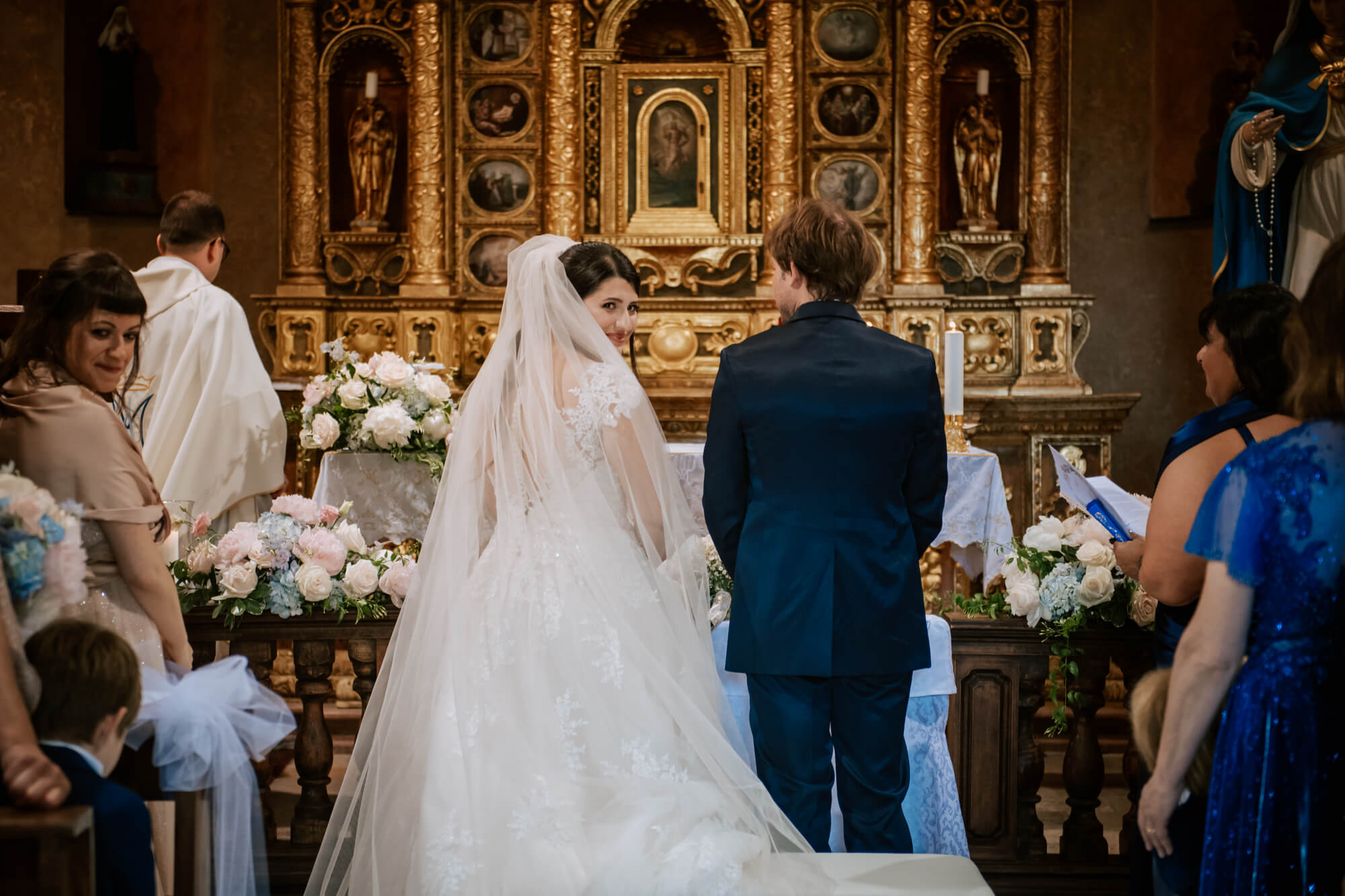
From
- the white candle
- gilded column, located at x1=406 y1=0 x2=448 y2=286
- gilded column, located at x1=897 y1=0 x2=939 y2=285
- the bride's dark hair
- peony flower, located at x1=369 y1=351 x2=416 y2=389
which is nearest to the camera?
the bride's dark hair

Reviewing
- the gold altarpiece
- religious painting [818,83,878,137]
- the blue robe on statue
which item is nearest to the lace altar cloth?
the blue robe on statue

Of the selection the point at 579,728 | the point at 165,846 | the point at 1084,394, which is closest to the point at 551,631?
the point at 579,728

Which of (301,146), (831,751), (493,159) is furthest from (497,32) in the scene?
(831,751)

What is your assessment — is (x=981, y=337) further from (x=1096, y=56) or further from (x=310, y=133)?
(x=310, y=133)

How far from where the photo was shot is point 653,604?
276cm

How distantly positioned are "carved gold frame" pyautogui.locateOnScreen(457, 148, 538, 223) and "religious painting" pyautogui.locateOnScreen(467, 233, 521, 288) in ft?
0.38

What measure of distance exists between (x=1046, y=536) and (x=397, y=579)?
5.87ft

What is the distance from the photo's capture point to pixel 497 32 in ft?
25.5

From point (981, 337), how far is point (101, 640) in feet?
20.7

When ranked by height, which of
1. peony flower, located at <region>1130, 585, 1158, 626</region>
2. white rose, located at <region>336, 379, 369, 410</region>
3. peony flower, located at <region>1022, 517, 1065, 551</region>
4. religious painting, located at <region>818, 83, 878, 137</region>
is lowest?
peony flower, located at <region>1130, 585, 1158, 626</region>

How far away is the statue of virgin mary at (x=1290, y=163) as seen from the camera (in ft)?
17.2

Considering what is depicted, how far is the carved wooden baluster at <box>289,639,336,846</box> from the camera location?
3.41 meters

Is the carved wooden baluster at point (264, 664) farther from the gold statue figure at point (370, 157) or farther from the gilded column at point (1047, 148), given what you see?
the gilded column at point (1047, 148)

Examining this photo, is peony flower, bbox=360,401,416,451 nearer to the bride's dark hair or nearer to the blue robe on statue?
the bride's dark hair
